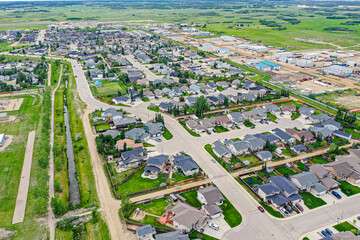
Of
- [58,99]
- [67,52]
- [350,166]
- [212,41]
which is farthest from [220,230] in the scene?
[212,41]

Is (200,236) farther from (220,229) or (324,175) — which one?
(324,175)

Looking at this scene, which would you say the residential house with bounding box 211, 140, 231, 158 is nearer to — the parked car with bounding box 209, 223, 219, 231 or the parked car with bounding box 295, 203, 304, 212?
the parked car with bounding box 295, 203, 304, 212

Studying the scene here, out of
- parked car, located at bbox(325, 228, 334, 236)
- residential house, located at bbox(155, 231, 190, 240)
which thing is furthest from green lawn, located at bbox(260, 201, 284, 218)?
residential house, located at bbox(155, 231, 190, 240)

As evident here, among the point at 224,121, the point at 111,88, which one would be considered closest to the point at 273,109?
the point at 224,121

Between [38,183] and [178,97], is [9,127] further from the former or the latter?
[178,97]

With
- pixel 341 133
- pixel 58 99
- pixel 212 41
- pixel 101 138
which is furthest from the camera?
pixel 212 41

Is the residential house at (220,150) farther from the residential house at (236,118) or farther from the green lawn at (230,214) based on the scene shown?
the residential house at (236,118)
